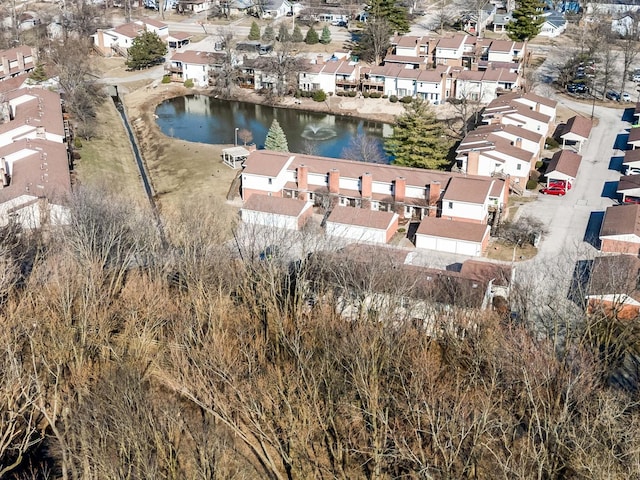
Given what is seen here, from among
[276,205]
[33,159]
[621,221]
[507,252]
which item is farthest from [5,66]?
[621,221]

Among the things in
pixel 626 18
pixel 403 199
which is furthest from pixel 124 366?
pixel 626 18

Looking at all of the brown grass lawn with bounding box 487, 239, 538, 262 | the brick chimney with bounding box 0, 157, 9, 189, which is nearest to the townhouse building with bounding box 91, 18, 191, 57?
the brick chimney with bounding box 0, 157, 9, 189

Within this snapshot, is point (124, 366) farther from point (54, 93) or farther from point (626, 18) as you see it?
point (626, 18)

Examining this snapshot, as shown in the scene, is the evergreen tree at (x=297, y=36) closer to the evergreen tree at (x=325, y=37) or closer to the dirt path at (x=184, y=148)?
the evergreen tree at (x=325, y=37)

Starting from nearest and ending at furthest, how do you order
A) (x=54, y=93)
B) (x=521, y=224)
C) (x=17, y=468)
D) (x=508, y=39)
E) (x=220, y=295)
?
(x=17, y=468) < (x=220, y=295) < (x=521, y=224) < (x=54, y=93) < (x=508, y=39)

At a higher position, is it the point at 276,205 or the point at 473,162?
the point at 473,162

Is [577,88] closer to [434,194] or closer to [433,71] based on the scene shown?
[433,71]
